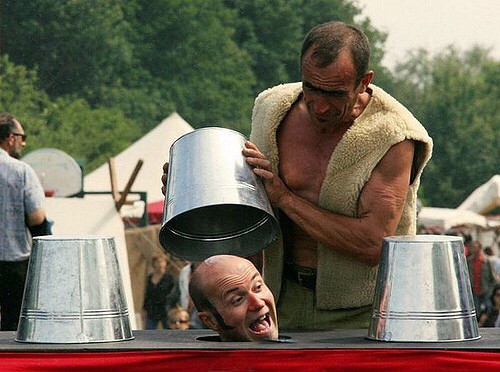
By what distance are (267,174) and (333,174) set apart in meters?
0.21

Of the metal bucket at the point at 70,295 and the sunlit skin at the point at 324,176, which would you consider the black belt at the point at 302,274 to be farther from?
the metal bucket at the point at 70,295

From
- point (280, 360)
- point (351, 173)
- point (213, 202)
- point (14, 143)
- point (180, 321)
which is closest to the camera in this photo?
point (280, 360)

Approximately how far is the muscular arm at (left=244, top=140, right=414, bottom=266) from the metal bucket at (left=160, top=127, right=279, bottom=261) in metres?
A: 0.04

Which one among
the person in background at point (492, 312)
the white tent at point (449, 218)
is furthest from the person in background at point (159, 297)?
the white tent at point (449, 218)

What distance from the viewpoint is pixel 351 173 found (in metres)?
3.31

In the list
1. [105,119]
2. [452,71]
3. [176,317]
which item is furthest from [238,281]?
[452,71]

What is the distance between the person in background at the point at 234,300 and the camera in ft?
9.77

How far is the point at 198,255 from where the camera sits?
3352 mm

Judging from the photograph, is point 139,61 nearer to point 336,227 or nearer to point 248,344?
point 336,227

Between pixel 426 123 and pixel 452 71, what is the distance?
7548mm

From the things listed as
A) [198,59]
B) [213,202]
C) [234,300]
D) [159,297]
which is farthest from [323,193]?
[198,59]

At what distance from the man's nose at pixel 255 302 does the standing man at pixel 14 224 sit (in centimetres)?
359

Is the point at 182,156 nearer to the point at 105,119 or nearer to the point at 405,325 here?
the point at 405,325

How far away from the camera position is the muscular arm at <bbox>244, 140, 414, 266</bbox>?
3.23m
